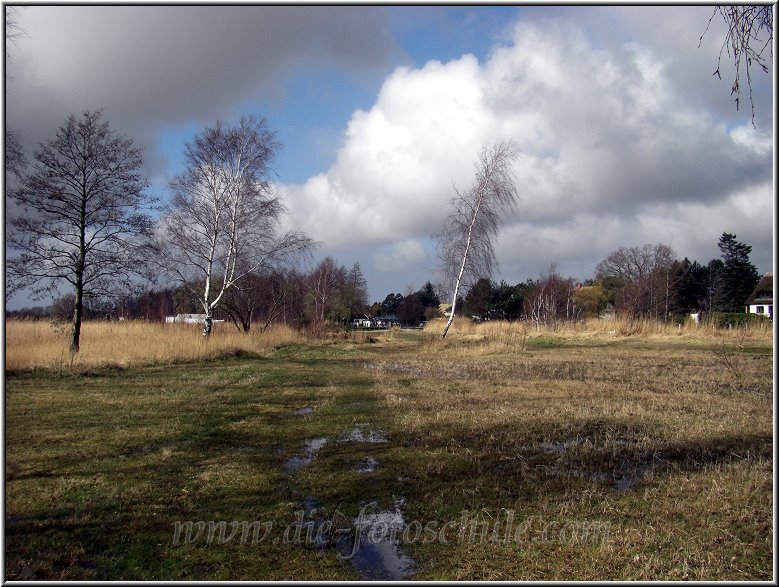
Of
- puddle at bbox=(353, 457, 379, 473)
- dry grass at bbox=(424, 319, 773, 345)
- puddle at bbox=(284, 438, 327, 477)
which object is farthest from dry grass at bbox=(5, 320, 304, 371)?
dry grass at bbox=(424, 319, 773, 345)

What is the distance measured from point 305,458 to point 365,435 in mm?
1523

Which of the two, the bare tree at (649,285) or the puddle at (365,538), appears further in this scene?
the bare tree at (649,285)

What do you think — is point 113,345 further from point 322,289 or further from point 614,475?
point 322,289

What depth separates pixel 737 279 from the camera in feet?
219

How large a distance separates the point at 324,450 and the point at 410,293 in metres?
132

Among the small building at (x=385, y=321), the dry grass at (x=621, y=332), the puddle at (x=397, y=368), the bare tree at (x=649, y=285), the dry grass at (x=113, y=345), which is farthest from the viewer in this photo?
the small building at (x=385, y=321)

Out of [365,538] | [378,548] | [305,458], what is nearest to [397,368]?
[305,458]

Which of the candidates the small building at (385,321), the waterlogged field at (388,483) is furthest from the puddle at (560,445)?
the small building at (385,321)

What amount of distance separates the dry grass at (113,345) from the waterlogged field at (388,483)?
1994 millimetres

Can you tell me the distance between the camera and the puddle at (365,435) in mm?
7754

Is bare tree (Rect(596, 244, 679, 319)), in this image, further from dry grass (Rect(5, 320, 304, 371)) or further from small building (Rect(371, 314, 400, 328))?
small building (Rect(371, 314, 400, 328))

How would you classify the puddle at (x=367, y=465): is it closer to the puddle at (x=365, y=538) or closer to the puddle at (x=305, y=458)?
the puddle at (x=305, y=458)

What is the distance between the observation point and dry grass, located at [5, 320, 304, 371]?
1434cm

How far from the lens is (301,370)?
60.8 feet
